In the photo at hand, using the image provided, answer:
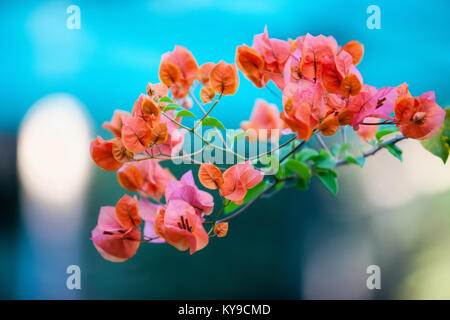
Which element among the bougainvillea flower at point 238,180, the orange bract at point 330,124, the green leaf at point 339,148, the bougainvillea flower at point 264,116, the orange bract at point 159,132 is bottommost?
the bougainvillea flower at point 238,180

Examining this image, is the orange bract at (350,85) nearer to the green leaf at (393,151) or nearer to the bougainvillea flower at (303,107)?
the bougainvillea flower at (303,107)

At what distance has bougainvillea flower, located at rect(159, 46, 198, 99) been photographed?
41 cm

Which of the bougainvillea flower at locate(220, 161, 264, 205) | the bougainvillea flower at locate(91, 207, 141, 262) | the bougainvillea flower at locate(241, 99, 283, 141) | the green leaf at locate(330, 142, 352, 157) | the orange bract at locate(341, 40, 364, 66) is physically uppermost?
the bougainvillea flower at locate(241, 99, 283, 141)

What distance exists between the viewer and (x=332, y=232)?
62.6 inches

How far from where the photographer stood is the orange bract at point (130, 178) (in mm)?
415

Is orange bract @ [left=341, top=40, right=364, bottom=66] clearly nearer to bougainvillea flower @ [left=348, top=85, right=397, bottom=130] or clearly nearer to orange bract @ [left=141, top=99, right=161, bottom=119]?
bougainvillea flower @ [left=348, top=85, right=397, bottom=130]

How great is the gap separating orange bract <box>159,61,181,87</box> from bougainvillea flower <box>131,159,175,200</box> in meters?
0.11

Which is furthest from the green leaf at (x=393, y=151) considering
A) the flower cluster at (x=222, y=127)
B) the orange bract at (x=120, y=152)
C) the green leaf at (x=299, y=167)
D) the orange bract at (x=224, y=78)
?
the orange bract at (x=120, y=152)

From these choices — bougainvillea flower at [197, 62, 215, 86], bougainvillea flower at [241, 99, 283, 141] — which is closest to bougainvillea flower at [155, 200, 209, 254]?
bougainvillea flower at [197, 62, 215, 86]

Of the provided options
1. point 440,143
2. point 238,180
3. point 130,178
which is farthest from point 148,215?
point 440,143

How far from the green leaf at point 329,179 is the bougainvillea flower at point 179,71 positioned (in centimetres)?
23

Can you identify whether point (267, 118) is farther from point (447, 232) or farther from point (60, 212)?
point (60, 212)

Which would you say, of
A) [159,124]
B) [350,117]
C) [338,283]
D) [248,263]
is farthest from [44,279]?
[350,117]

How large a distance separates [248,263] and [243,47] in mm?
1337
